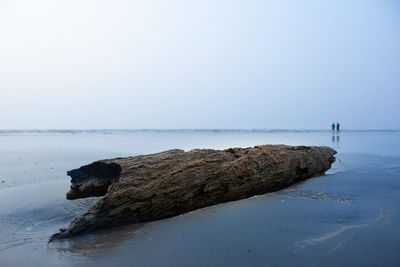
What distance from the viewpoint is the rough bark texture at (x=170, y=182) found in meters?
3.73

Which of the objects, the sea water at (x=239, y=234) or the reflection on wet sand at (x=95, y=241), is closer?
the sea water at (x=239, y=234)

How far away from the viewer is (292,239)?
3057 millimetres

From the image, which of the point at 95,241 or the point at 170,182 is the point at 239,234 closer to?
the point at 170,182

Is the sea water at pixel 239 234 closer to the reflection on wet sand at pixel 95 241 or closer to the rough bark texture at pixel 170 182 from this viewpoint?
the reflection on wet sand at pixel 95 241

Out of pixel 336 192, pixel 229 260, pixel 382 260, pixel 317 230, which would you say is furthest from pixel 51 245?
pixel 336 192

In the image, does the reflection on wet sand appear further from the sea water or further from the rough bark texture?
the rough bark texture

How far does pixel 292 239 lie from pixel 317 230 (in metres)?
0.47

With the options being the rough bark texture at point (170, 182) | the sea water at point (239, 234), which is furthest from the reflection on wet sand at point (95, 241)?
the rough bark texture at point (170, 182)

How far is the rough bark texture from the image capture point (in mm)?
3730

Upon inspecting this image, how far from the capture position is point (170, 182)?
13.5ft

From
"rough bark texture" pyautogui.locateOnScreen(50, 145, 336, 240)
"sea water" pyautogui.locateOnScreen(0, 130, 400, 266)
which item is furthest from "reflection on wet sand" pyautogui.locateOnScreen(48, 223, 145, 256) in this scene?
"rough bark texture" pyautogui.locateOnScreen(50, 145, 336, 240)

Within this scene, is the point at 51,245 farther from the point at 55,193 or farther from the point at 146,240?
the point at 55,193

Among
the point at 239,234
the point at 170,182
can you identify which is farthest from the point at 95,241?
the point at 239,234

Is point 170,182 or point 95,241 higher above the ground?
point 170,182
